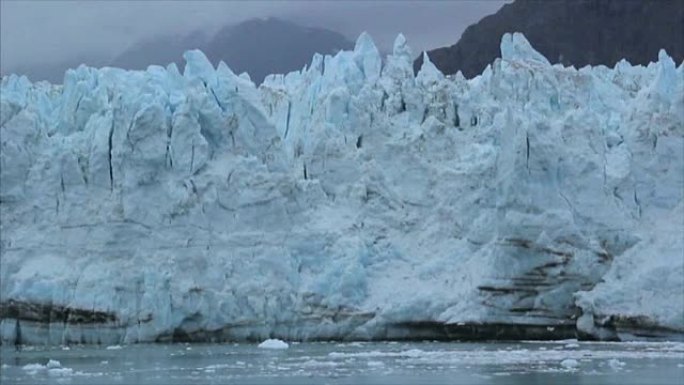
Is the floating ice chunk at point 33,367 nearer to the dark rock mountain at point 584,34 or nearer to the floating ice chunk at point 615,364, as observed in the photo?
the floating ice chunk at point 615,364

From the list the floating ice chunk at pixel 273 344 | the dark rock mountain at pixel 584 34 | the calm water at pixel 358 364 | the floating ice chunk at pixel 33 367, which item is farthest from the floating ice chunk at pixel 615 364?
the dark rock mountain at pixel 584 34

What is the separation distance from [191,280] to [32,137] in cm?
409

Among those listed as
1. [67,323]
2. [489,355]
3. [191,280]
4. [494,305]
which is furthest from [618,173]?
[67,323]

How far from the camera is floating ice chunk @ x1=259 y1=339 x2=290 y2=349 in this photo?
20172mm

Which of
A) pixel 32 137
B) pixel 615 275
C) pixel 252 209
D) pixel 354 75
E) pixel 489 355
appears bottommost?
pixel 489 355

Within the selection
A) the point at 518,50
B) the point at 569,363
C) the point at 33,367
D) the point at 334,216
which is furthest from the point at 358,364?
the point at 518,50

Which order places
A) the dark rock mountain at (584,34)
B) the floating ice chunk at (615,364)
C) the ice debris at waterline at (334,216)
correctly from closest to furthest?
1. the floating ice chunk at (615,364)
2. the ice debris at waterline at (334,216)
3. the dark rock mountain at (584,34)

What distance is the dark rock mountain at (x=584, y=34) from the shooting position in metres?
37.3

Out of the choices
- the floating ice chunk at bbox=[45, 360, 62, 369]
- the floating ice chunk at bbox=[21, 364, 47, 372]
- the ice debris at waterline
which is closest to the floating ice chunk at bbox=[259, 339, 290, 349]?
the ice debris at waterline

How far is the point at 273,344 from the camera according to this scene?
66.8 ft

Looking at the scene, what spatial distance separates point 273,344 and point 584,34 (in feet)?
70.1

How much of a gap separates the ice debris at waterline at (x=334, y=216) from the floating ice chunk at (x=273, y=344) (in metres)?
0.69

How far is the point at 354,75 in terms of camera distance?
2444cm

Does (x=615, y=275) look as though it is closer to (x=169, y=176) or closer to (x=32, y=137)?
(x=169, y=176)
